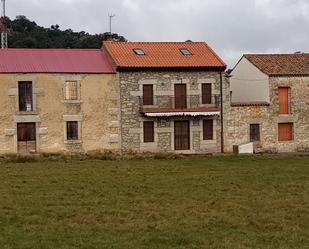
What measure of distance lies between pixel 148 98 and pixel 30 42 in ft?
81.8

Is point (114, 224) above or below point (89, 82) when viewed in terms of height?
below

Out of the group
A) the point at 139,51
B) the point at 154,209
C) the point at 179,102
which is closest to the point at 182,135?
the point at 179,102

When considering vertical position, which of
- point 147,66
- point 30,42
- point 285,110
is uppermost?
point 30,42

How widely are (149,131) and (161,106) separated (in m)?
1.71

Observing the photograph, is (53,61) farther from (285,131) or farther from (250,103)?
(285,131)

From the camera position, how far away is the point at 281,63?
43.1 metres

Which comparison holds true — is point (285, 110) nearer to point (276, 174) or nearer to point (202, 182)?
point (276, 174)

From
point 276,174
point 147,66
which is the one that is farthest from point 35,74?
point 276,174

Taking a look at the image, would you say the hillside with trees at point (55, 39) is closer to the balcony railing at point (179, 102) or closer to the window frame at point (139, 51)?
the window frame at point (139, 51)

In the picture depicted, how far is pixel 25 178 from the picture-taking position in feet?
70.8

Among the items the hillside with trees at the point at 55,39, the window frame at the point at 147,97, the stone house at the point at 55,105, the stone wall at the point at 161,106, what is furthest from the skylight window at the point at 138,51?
the hillside with trees at the point at 55,39

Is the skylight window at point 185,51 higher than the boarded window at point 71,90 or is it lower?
higher

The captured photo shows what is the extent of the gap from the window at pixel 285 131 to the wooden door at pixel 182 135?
250 inches

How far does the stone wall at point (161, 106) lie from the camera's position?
128ft
